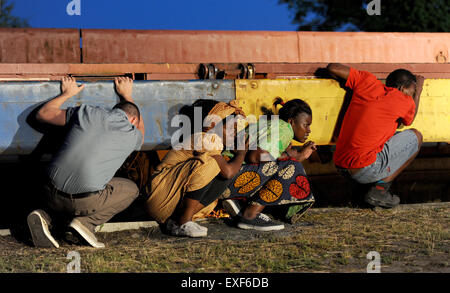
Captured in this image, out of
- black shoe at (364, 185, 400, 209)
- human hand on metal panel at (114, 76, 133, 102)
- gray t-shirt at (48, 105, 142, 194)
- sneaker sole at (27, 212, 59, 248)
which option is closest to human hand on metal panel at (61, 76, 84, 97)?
human hand on metal panel at (114, 76, 133, 102)

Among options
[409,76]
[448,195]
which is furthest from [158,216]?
[448,195]

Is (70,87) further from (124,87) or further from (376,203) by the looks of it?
(376,203)

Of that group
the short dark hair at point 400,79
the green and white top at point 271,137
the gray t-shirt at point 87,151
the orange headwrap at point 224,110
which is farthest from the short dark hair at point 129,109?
the short dark hair at point 400,79

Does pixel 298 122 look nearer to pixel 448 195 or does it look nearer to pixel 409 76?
pixel 409 76

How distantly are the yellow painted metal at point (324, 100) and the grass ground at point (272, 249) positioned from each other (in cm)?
93

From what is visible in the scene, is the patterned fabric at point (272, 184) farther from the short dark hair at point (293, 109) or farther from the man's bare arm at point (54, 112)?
the man's bare arm at point (54, 112)

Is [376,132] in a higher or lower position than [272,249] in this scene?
higher

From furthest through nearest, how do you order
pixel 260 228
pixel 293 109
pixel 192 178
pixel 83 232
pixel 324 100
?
pixel 324 100 < pixel 293 109 < pixel 260 228 < pixel 192 178 < pixel 83 232

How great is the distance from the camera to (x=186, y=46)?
6.16 metres

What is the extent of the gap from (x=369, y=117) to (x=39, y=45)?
3.42 meters

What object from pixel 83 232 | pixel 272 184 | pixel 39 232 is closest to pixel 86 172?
pixel 83 232

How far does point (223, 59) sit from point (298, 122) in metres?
1.97

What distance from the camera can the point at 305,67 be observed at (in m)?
5.16

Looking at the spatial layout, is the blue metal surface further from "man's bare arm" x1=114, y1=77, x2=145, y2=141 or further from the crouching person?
the crouching person
